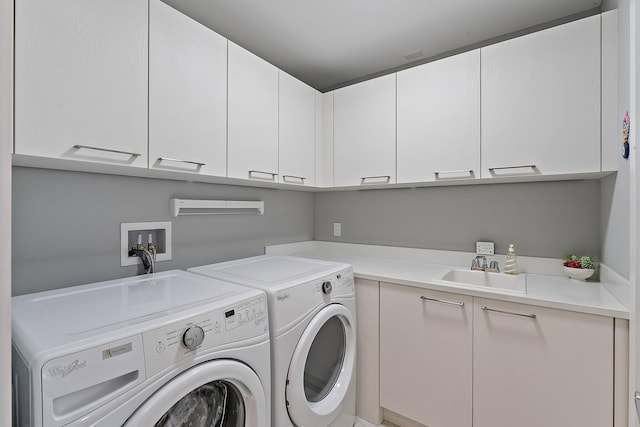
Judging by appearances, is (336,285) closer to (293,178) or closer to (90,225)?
(293,178)

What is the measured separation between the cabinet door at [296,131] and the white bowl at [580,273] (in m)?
1.60

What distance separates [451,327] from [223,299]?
1.11 m

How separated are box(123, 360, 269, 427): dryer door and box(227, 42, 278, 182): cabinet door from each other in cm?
96

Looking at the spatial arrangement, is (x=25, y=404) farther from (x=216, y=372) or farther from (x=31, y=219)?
(x=31, y=219)

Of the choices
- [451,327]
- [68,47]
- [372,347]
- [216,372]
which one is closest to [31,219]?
[68,47]

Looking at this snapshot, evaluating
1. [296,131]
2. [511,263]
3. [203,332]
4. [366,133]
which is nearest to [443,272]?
[511,263]

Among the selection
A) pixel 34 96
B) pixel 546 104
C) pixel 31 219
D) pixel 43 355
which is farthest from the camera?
pixel 546 104

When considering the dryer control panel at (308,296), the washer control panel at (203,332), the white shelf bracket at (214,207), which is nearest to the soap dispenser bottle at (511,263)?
the dryer control panel at (308,296)

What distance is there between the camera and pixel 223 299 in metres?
1.11

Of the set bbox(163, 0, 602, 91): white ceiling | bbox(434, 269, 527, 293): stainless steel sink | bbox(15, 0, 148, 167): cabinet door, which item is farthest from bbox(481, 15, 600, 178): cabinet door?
bbox(15, 0, 148, 167): cabinet door

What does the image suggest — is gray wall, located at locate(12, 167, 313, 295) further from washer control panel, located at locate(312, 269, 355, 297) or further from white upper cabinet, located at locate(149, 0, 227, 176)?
washer control panel, located at locate(312, 269, 355, 297)

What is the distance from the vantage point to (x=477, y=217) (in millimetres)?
1988

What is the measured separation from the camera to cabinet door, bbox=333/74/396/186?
6.48ft

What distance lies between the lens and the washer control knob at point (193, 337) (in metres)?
0.91
